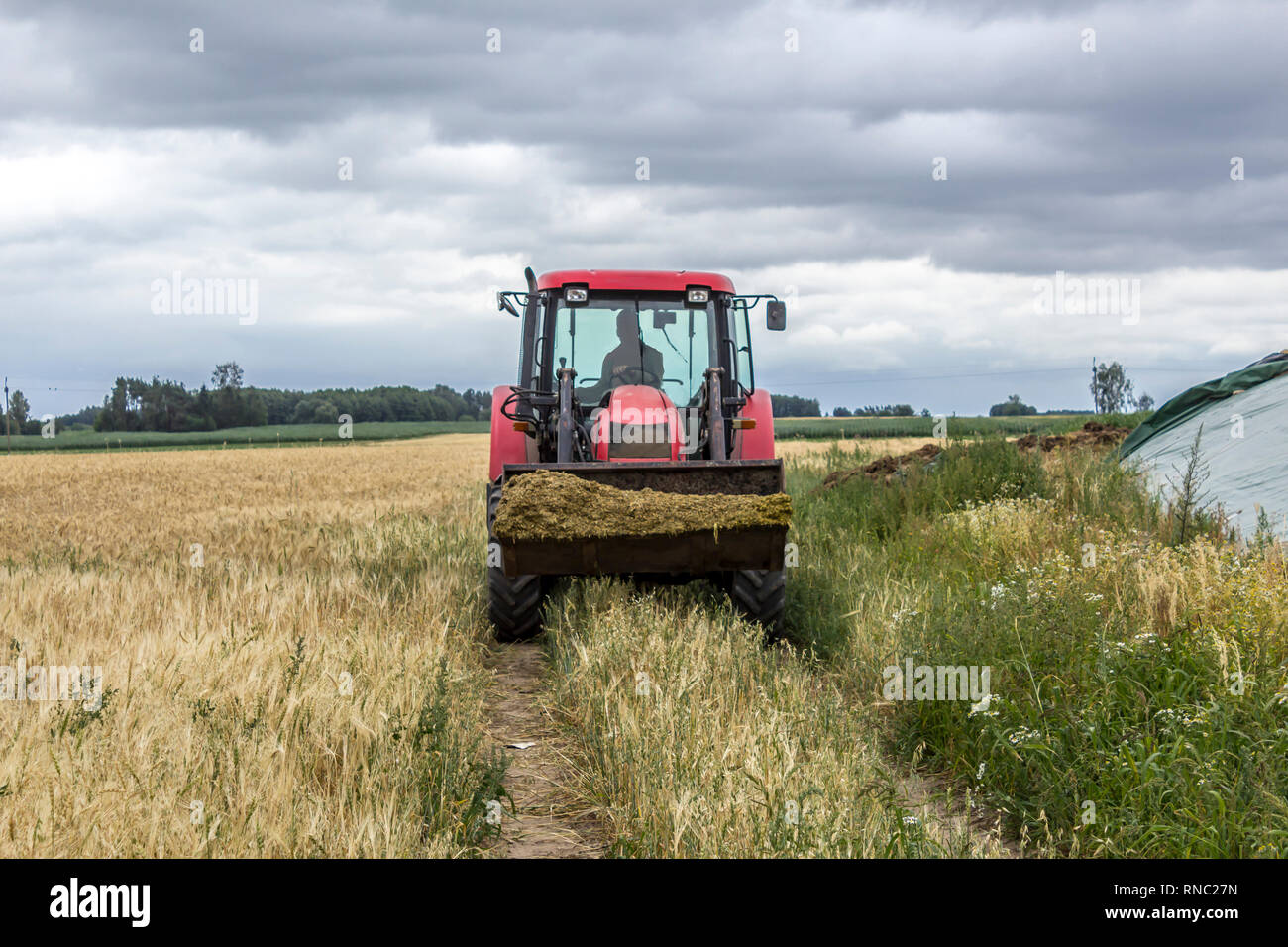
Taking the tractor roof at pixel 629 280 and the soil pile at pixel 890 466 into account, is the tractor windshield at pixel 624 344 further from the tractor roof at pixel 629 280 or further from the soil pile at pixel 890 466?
the soil pile at pixel 890 466

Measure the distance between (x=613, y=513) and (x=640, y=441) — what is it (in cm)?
137

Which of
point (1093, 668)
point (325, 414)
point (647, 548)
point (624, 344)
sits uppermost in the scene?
point (325, 414)

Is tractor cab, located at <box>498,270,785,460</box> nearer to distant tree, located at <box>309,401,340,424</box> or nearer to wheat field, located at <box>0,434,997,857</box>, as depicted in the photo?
wheat field, located at <box>0,434,997,857</box>

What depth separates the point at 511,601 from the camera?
24.0 feet

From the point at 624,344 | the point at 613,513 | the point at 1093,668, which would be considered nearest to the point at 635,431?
the point at 624,344

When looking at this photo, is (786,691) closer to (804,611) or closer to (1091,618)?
(1091,618)

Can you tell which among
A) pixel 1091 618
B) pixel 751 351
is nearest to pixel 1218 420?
A: pixel 751 351

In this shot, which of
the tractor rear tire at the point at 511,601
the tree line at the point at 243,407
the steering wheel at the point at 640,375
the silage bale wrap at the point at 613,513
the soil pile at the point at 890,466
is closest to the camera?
the silage bale wrap at the point at 613,513

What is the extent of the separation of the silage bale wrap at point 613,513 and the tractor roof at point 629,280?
2.35 meters

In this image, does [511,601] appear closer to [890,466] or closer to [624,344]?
[624,344]

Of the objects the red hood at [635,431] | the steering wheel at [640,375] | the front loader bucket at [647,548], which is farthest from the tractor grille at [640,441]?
the front loader bucket at [647,548]

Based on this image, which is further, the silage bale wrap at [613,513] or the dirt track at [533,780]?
the silage bale wrap at [613,513]

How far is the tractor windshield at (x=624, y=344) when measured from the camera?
8273mm

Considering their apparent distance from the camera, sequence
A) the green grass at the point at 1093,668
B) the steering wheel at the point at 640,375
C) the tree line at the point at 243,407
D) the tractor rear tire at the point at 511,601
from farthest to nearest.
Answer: the tree line at the point at 243,407 < the steering wheel at the point at 640,375 < the tractor rear tire at the point at 511,601 < the green grass at the point at 1093,668
